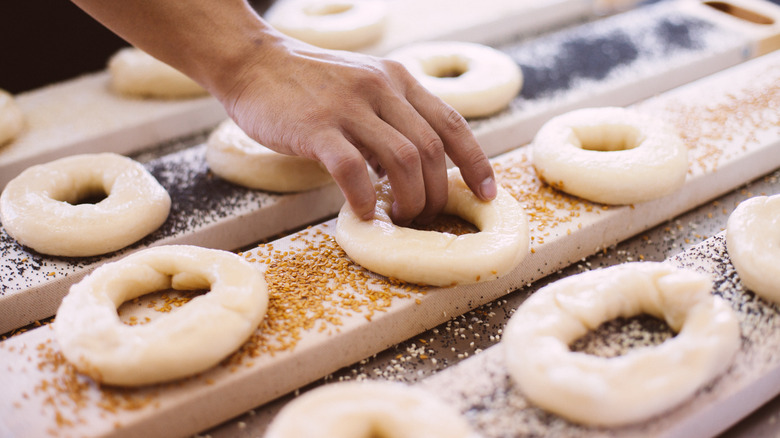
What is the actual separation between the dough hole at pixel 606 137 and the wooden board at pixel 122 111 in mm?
1488

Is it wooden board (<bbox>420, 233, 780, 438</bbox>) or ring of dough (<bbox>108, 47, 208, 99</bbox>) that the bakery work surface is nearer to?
wooden board (<bbox>420, 233, 780, 438</bbox>)

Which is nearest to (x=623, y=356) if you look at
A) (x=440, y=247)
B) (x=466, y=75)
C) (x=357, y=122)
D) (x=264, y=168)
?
(x=440, y=247)

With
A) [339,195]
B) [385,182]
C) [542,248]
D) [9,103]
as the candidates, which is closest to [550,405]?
[542,248]

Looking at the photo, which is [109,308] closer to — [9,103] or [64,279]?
[64,279]

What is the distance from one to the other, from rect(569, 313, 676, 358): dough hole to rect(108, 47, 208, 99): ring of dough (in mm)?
2306

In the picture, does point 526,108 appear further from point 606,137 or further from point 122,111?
point 122,111

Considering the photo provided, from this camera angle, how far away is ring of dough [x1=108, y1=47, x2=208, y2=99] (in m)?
3.07

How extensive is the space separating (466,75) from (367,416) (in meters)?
1.99

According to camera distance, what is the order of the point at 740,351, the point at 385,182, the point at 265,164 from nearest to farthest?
the point at 740,351 < the point at 385,182 < the point at 265,164

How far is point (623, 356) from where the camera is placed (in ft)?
→ 4.93

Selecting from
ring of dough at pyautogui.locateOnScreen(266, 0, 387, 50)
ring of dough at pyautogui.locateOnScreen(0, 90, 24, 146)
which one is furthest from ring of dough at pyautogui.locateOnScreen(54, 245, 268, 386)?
ring of dough at pyautogui.locateOnScreen(266, 0, 387, 50)

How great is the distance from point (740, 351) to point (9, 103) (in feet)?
10.4

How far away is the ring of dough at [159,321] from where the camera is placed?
4.89 ft

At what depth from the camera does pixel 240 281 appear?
66.5 inches
